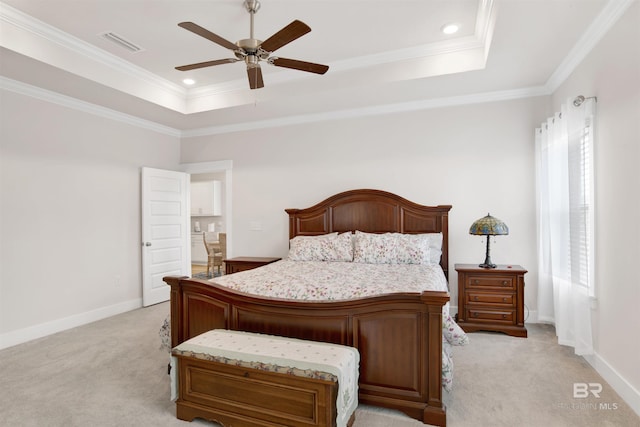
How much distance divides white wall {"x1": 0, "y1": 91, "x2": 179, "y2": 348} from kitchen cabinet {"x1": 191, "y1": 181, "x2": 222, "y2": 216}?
3877 mm

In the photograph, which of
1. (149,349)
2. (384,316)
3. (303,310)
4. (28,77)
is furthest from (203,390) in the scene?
(28,77)

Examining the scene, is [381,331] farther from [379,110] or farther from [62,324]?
[62,324]

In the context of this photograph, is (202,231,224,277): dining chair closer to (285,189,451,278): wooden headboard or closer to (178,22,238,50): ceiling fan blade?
(285,189,451,278): wooden headboard

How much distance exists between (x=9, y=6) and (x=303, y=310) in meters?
3.25

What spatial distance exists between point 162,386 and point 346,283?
5.10 feet

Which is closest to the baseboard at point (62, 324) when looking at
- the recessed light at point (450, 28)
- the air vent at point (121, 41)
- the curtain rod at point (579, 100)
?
the air vent at point (121, 41)

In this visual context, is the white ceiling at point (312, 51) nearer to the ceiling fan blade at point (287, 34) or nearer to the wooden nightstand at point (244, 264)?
the ceiling fan blade at point (287, 34)

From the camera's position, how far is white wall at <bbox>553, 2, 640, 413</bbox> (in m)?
2.17

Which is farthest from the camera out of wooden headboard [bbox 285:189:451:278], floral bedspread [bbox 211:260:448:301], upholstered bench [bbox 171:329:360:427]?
wooden headboard [bbox 285:189:451:278]

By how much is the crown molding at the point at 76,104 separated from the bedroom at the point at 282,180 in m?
0.04

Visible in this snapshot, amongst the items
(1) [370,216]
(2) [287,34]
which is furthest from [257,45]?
(1) [370,216]

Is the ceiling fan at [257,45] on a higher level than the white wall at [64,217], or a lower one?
higher

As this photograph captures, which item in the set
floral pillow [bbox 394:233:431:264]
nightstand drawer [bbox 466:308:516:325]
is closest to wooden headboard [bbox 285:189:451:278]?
floral pillow [bbox 394:233:431:264]

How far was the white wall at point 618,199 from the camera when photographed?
2.17 m
